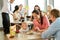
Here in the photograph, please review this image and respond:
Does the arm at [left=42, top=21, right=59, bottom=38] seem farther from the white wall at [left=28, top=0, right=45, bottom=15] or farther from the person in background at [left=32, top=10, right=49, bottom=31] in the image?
the white wall at [left=28, top=0, right=45, bottom=15]

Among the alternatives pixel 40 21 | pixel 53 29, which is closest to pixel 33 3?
pixel 40 21

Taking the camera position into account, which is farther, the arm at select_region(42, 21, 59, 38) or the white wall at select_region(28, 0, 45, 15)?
the white wall at select_region(28, 0, 45, 15)

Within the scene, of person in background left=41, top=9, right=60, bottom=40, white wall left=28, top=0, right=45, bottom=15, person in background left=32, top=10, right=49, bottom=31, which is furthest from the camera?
white wall left=28, top=0, right=45, bottom=15

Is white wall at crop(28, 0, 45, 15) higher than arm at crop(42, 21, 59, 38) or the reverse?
higher

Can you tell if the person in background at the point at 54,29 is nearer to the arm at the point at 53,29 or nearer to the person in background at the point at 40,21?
the arm at the point at 53,29

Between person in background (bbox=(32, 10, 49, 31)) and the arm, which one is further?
person in background (bbox=(32, 10, 49, 31))

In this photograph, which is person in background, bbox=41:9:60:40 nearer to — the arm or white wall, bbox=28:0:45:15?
the arm

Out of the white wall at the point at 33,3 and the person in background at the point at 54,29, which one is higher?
the white wall at the point at 33,3

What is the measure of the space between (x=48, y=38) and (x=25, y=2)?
6341 millimetres

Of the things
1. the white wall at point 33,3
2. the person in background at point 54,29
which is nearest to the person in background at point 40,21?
the person in background at point 54,29

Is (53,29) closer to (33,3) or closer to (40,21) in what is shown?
(40,21)

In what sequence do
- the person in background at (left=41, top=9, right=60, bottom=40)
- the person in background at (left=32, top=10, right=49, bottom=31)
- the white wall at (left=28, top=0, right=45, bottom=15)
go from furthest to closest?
the white wall at (left=28, top=0, right=45, bottom=15) → the person in background at (left=32, top=10, right=49, bottom=31) → the person in background at (left=41, top=9, right=60, bottom=40)

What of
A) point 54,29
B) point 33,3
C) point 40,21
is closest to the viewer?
point 54,29

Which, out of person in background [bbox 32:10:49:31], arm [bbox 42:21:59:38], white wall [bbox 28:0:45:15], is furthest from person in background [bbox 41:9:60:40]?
white wall [bbox 28:0:45:15]
